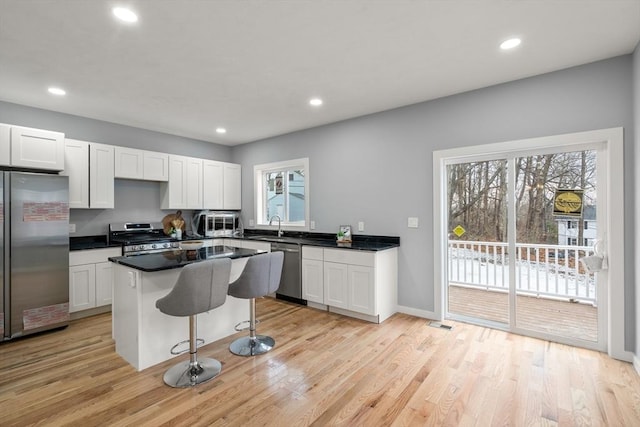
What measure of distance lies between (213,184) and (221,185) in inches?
6.7

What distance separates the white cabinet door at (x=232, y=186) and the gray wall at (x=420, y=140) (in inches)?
33.0

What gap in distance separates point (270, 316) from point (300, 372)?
1.40m

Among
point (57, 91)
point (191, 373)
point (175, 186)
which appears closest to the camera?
point (191, 373)

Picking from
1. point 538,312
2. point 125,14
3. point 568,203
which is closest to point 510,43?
point 568,203

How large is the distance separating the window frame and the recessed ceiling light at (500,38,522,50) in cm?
301

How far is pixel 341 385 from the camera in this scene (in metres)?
2.33

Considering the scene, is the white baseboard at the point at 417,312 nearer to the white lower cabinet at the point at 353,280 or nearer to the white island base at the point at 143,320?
the white lower cabinet at the point at 353,280

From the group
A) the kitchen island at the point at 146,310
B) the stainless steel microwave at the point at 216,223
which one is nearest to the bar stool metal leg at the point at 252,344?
the kitchen island at the point at 146,310

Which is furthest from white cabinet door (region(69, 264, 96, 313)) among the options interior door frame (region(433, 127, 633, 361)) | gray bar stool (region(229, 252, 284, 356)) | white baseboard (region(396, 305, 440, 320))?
interior door frame (region(433, 127, 633, 361))

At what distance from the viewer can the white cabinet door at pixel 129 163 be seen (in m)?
4.35

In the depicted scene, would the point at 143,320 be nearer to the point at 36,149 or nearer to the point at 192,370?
the point at 192,370

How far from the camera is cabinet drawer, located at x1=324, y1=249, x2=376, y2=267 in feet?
11.9

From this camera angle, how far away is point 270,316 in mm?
3834

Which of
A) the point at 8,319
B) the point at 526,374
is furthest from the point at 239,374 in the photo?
the point at 8,319
